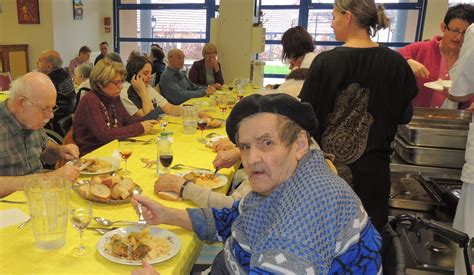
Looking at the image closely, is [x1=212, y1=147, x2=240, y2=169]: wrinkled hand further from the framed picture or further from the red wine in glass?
the framed picture

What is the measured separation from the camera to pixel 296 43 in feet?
11.2

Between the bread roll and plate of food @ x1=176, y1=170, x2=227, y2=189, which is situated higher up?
the bread roll

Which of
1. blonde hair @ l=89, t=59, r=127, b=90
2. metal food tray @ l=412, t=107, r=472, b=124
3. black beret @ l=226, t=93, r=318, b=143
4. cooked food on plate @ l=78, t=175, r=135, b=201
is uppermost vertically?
black beret @ l=226, t=93, r=318, b=143

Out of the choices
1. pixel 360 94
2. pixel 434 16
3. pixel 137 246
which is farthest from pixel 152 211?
pixel 434 16

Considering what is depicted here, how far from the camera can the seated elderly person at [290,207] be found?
929 mm

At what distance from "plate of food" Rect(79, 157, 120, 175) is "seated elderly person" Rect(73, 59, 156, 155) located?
26.2 inches

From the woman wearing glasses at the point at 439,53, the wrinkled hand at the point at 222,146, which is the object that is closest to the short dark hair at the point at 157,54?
the woman wearing glasses at the point at 439,53

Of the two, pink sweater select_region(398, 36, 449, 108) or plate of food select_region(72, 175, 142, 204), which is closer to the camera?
plate of food select_region(72, 175, 142, 204)

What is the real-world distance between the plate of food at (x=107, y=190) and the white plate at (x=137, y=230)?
0.24 metres

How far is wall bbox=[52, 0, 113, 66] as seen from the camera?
805 centimetres

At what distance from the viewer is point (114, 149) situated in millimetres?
2404

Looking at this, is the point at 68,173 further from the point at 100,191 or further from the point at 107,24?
the point at 107,24

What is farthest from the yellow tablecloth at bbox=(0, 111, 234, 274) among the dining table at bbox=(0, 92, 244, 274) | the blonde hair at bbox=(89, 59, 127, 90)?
the blonde hair at bbox=(89, 59, 127, 90)

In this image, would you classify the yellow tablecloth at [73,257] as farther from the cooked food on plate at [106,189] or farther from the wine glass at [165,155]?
the wine glass at [165,155]
